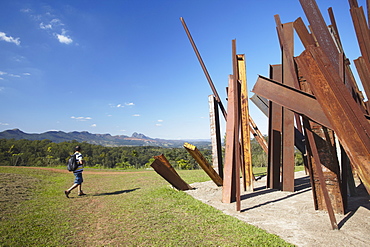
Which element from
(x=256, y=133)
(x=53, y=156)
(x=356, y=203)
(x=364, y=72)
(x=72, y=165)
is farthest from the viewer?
(x=53, y=156)

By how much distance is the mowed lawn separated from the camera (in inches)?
111

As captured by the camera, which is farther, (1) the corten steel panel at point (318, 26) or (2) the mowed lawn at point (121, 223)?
(1) the corten steel panel at point (318, 26)

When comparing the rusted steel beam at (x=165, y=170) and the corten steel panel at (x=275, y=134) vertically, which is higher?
the corten steel panel at (x=275, y=134)

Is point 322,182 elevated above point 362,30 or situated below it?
below

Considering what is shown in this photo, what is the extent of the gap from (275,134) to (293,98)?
9.70ft

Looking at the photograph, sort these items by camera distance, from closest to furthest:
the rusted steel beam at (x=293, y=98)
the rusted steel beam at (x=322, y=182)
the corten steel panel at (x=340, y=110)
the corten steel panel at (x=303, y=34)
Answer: the corten steel panel at (x=340, y=110) < the rusted steel beam at (x=293, y=98) < the rusted steel beam at (x=322, y=182) < the corten steel panel at (x=303, y=34)

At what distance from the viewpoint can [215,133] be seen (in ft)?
20.7

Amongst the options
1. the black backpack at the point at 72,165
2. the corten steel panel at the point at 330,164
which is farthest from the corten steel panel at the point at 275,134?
the black backpack at the point at 72,165

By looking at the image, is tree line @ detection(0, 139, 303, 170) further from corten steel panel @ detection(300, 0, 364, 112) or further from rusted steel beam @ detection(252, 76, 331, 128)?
rusted steel beam @ detection(252, 76, 331, 128)

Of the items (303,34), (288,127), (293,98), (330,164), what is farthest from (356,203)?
(303,34)

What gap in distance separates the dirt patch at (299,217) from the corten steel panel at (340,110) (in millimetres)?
1158

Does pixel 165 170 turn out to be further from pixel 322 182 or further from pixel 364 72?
pixel 364 72

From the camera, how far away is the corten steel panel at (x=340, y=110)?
6.41 feet

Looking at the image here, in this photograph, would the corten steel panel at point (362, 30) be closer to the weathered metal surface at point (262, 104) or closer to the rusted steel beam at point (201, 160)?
the rusted steel beam at point (201, 160)
